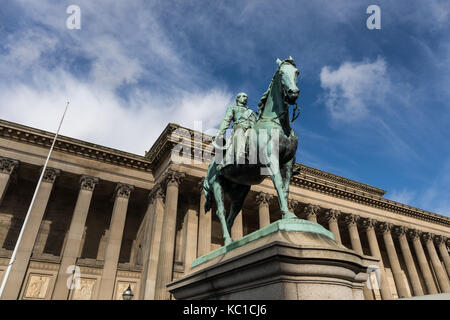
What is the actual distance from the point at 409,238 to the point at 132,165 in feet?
111

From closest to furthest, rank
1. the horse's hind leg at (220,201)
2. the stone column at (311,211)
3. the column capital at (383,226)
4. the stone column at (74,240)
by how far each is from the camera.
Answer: the horse's hind leg at (220,201) < the stone column at (74,240) < the stone column at (311,211) < the column capital at (383,226)

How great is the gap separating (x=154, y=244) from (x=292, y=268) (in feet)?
66.8

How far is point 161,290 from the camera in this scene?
2022 cm

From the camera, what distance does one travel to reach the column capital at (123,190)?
84.1 ft

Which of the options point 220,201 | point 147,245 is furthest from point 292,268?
point 147,245

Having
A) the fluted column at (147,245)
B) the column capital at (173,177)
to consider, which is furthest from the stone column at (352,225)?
the fluted column at (147,245)

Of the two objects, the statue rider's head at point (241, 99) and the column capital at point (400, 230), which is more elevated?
the column capital at point (400, 230)

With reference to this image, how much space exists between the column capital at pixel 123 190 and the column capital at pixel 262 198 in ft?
36.0

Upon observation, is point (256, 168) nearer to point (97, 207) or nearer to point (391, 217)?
point (97, 207)

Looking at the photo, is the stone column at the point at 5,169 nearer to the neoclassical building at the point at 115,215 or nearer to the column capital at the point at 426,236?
the neoclassical building at the point at 115,215

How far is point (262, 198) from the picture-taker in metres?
27.5

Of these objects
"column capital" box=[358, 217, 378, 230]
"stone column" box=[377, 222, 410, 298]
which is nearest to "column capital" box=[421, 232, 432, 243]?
"stone column" box=[377, 222, 410, 298]

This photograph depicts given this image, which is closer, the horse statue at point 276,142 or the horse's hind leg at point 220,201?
the horse statue at point 276,142
